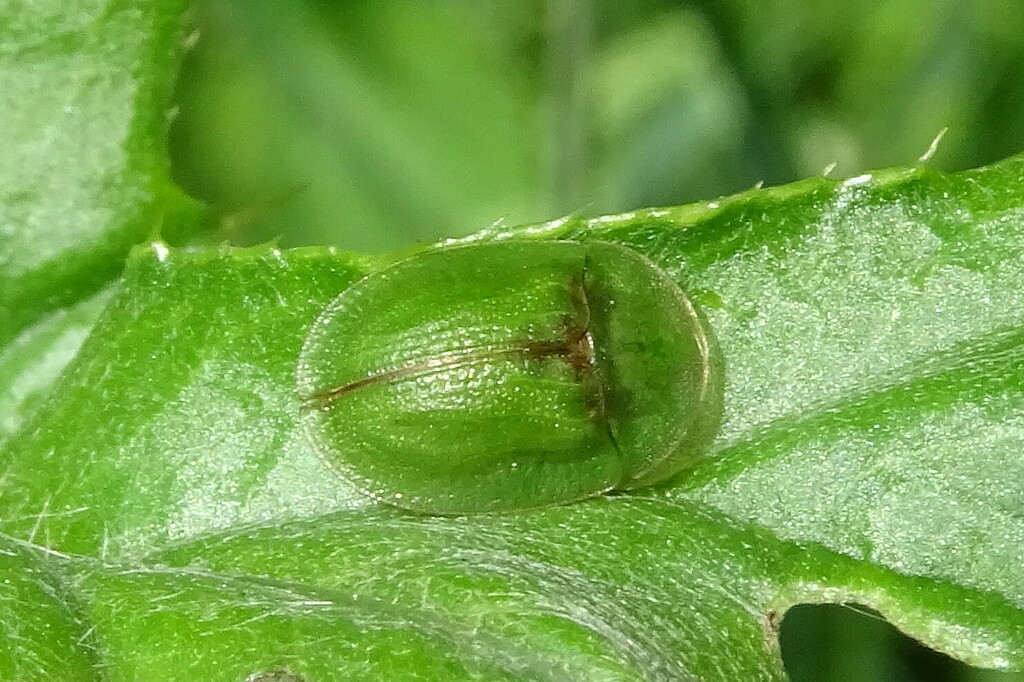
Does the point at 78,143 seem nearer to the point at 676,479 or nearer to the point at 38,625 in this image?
the point at 38,625

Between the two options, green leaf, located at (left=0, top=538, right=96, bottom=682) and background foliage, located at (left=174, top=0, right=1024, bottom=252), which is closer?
green leaf, located at (left=0, top=538, right=96, bottom=682)

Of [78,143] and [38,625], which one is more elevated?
[78,143]

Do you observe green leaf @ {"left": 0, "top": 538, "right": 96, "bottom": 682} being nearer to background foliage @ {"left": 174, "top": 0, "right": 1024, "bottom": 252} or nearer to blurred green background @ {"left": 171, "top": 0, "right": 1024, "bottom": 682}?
blurred green background @ {"left": 171, "top": 0, "right": 1024, "bottom": 682}

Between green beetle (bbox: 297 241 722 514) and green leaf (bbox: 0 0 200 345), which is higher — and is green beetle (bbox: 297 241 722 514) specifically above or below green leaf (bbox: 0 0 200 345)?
below

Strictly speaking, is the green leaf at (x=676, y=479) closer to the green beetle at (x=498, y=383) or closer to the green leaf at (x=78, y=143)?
the green beetle at (x=498, y=383)

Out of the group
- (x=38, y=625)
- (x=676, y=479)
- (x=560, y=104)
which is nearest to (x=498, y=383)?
(x=676, y=479)

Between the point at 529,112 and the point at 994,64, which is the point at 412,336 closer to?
the point at 529,112

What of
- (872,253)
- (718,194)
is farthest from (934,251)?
(718,194)

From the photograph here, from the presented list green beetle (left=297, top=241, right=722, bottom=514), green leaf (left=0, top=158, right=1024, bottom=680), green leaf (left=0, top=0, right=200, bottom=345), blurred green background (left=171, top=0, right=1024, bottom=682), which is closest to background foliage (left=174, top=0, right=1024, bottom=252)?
blurred green background (left=171, top=0, right=1024, bottom=682)
